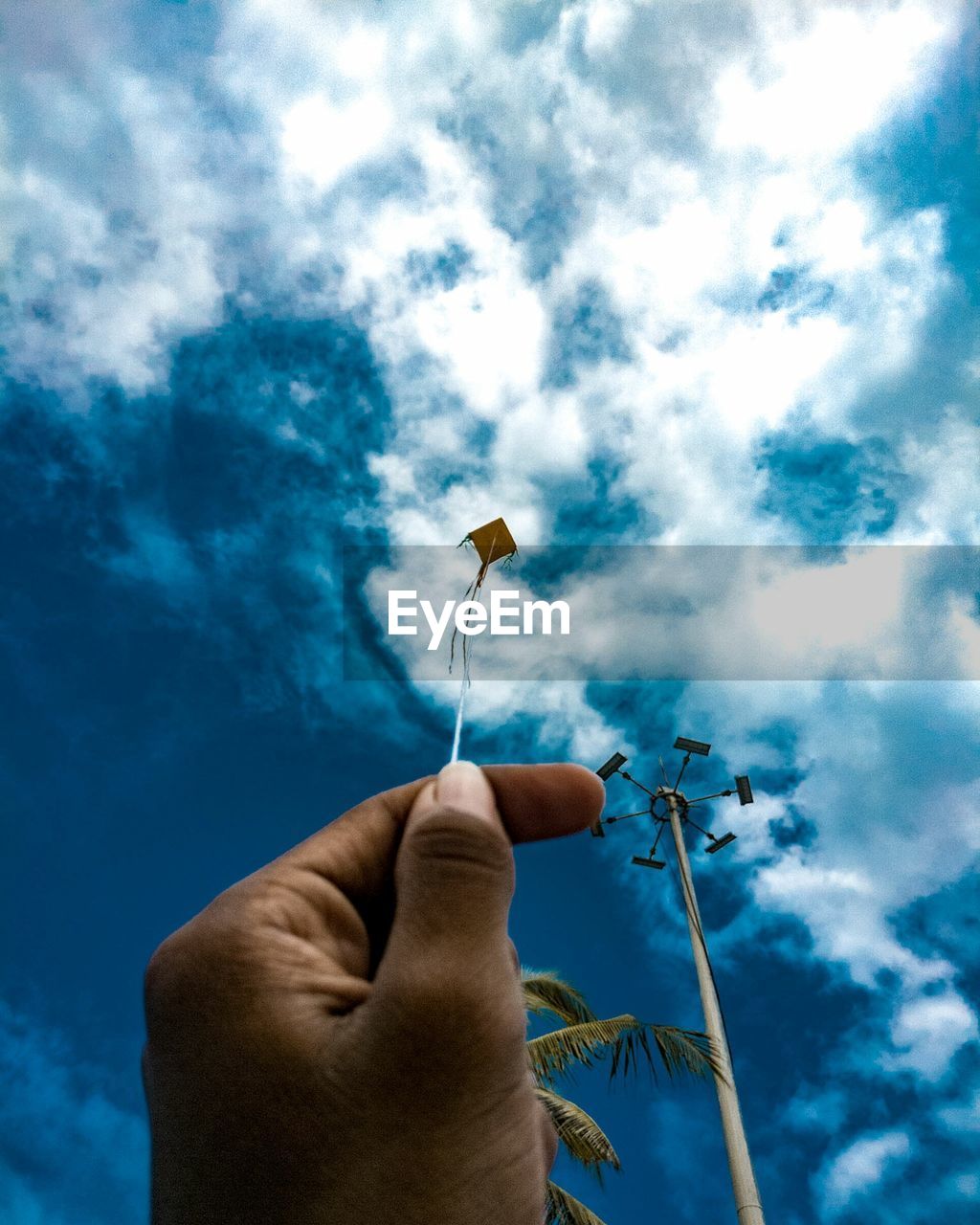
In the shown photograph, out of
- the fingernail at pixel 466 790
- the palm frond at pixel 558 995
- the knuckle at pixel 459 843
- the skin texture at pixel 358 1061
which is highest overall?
the palm frond at pixel 558 995

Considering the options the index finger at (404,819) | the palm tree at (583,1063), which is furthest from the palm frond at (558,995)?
the index finger at (404,819)

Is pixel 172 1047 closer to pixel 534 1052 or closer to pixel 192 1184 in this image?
pixel 192 1184

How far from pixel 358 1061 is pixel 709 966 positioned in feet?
29.4

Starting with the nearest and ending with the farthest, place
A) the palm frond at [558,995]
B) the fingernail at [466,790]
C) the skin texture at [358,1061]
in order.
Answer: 1. the skin texture at [358,1061]
2. the fingernail at [466,790]
3. the palm frond at [558,995]

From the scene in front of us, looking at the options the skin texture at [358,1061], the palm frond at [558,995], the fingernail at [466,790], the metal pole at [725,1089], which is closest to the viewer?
the skin texture at [358,1061]

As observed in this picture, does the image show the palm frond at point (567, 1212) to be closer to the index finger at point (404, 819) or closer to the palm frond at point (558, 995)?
the palm frond at point (558, 995)

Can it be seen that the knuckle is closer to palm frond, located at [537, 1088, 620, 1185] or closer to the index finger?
the index finger

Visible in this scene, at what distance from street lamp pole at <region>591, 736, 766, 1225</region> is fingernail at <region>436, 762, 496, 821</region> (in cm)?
770

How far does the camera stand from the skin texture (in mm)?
1014

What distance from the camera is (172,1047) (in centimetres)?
109

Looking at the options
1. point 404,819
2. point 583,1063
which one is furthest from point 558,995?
point 404,819

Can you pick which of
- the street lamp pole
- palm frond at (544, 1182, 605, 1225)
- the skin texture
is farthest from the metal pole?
the skin texture

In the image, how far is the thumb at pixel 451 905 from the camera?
3.36 ft

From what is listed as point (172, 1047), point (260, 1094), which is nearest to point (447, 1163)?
point (260, 1094)
